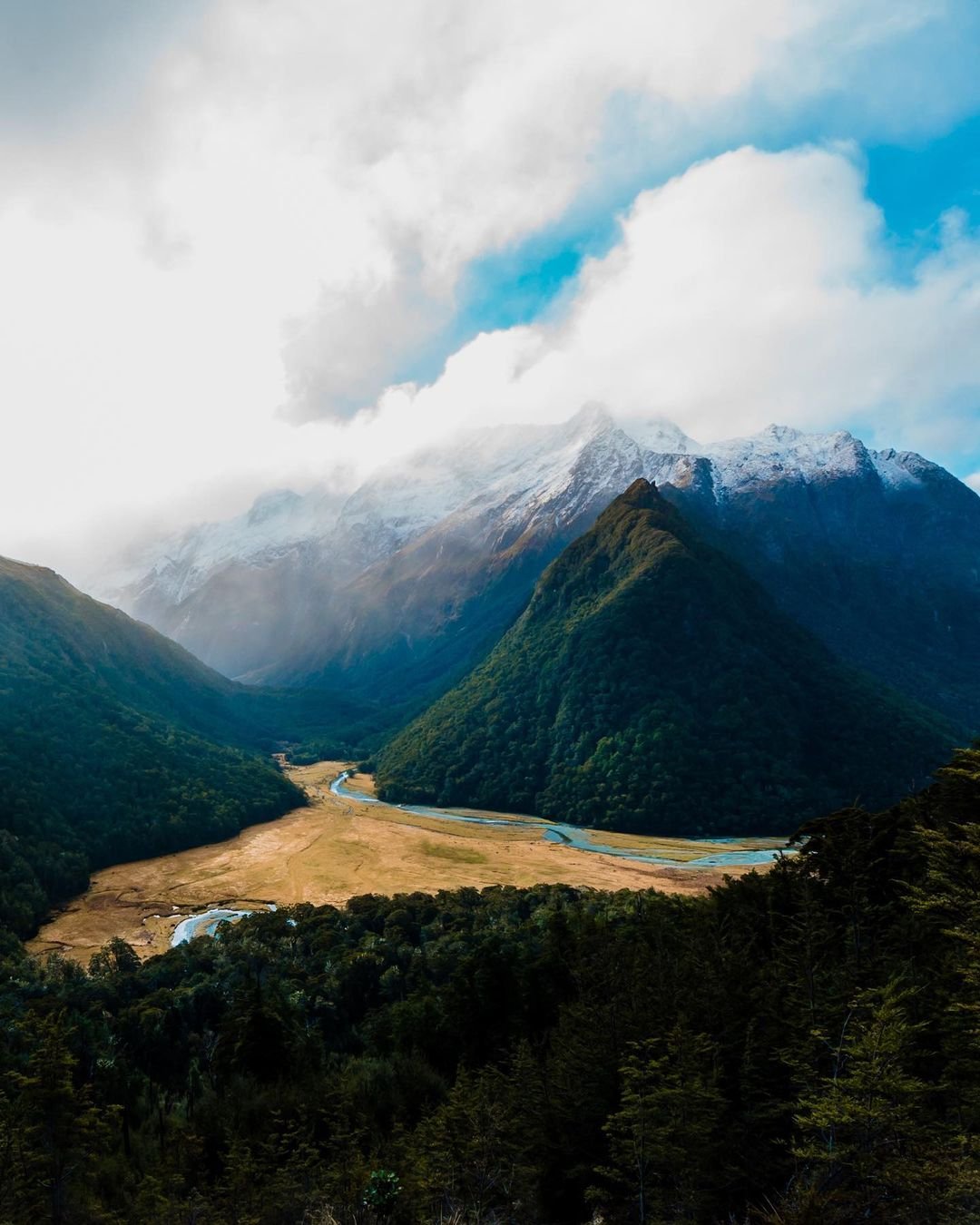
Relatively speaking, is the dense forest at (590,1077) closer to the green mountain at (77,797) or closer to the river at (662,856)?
the green mountain at (77,797)

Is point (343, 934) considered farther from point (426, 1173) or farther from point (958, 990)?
point (958, 990)

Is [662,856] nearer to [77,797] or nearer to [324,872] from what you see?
[324,872]

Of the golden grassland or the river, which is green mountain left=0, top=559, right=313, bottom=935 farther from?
the river

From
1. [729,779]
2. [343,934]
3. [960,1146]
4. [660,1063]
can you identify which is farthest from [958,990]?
[729,779]

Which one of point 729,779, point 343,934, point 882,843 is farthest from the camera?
point 729,779

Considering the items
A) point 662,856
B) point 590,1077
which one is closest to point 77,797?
point 662,856

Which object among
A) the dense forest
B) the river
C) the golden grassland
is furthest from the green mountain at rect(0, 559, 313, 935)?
the river
